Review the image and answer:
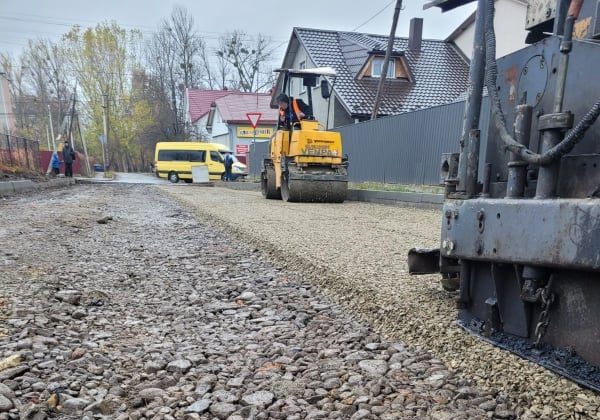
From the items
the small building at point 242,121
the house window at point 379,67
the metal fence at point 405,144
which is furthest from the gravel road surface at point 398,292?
the small building at point 242,121

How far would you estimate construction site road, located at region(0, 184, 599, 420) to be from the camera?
181cm

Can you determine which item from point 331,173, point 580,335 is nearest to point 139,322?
point 580,335

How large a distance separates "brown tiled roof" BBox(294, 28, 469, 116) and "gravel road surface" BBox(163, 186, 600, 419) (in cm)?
1522

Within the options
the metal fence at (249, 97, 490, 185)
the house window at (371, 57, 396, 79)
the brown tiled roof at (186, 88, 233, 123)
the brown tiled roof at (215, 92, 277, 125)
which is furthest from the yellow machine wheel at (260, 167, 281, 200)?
the brown tiled roof at (186, 88, 233, 123)

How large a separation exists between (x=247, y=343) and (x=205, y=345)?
217 millimetres

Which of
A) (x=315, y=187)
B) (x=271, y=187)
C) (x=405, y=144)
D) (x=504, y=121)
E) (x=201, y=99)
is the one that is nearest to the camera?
(x=504, y=121)

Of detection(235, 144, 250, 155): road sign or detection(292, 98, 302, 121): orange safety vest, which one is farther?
detection(235, 144, 250, 155): road sign

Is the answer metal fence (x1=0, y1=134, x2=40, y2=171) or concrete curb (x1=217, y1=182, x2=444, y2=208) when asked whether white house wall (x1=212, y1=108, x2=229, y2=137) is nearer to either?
metal fence (x1=0, y1=134, x2=40, y2=171)

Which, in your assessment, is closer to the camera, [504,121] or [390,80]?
[504,121]

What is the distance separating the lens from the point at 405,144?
13008mm

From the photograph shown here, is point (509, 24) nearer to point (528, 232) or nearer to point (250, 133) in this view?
point (528, 232)

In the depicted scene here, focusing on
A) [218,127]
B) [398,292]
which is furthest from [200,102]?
[398,292]

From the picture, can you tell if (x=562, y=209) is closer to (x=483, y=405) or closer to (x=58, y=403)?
(x=483, y=405)

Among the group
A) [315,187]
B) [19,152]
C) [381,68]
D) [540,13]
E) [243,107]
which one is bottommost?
[315,187]
